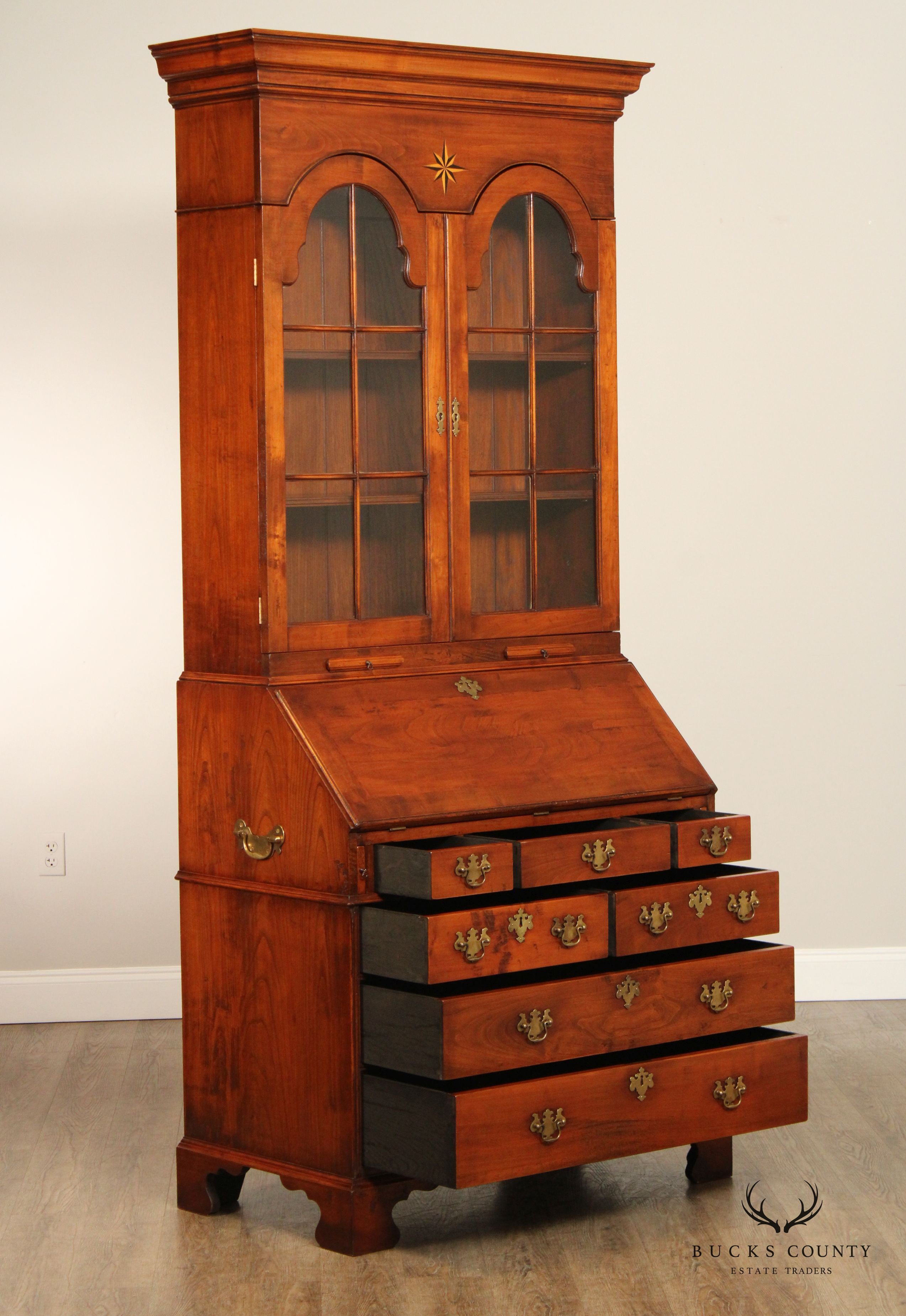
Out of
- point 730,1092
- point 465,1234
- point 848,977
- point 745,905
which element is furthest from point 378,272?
point 848,977

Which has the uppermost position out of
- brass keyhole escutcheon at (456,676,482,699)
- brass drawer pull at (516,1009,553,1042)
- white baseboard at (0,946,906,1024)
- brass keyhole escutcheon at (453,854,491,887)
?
brass keyhole escutcheon at (456,676,482,699)

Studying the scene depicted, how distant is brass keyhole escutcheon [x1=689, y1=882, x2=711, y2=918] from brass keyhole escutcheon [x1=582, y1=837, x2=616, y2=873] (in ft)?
0.50

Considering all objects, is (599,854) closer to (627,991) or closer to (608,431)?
(627,991)

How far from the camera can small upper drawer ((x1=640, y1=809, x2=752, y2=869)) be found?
2812 millimetres

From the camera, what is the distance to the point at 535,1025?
8.56ft

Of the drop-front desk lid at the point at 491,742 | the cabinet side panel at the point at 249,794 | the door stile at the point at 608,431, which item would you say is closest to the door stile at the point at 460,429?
the drop-front desk lid at the point at 491,742

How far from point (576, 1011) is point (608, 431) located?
111 centimetres

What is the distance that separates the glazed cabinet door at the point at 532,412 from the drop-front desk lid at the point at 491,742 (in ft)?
0.42

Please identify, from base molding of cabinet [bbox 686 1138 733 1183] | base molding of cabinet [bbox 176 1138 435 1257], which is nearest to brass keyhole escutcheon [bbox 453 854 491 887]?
base molding of cabinet [bbox 176 1138 435 1257]

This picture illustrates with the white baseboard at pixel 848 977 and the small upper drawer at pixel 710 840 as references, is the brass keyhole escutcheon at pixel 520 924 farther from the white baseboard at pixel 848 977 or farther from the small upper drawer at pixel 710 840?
the white baseboard at pixel 848 977

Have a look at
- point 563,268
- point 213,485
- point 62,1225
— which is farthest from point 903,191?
point 62,1225

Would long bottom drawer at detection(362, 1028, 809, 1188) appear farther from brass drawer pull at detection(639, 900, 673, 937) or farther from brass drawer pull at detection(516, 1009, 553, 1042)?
brass drawer pull at detection(639, 900, 673, 937)

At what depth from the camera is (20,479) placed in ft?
12.9

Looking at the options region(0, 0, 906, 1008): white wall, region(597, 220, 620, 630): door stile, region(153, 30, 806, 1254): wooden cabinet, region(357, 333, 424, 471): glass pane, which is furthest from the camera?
region(0, 0, 906, 1008): white wall
